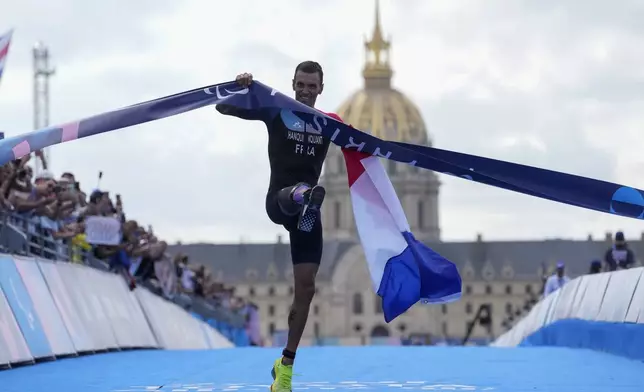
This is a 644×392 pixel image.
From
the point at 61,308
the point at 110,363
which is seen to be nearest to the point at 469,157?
the point at 110,363

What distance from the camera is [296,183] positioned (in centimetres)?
938

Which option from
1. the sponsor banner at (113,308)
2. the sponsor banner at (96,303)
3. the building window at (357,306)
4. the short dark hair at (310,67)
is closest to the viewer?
the short dark hair at (310,67)

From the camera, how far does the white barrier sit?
631 inches

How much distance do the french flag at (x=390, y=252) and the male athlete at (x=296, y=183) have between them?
67 centimetres

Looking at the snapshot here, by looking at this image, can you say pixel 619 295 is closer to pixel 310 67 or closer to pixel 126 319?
pixel 126 319

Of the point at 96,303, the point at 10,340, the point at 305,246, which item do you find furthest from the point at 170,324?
the point at 305,246

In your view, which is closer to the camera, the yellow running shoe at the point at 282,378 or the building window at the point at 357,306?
the yellow running shoe at the point at 282,378

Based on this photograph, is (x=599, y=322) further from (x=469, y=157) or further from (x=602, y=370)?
(x=469, y=157)

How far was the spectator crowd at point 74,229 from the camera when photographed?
17031 mm

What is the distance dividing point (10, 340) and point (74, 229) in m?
6.83

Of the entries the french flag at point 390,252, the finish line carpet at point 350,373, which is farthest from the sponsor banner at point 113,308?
the french flag at point 390,252

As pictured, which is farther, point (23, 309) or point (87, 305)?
point (87, 305)

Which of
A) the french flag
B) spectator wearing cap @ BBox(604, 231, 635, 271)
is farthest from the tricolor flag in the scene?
spectator wearing cap @ BBox(604, 231, 635, 271)

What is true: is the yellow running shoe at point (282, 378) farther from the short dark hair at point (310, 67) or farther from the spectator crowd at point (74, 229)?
the spectator crowd at point (74, 229)
